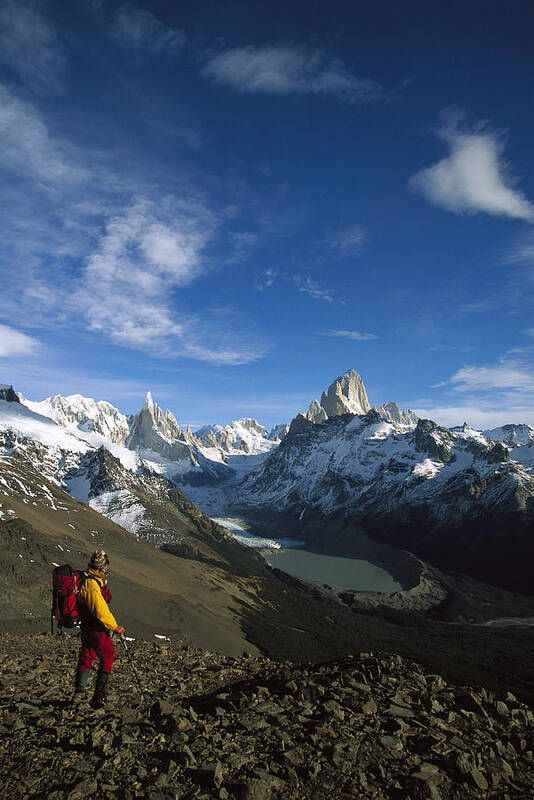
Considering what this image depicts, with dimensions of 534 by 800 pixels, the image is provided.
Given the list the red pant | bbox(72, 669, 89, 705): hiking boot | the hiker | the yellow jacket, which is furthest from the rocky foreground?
the yellow jacket

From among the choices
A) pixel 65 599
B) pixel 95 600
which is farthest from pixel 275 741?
pixel 65 599

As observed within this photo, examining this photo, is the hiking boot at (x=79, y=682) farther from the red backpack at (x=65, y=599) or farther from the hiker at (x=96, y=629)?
the red backpack at (x=65, y=599)

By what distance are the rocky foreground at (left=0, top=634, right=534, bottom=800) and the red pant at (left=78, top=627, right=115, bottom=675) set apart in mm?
1158

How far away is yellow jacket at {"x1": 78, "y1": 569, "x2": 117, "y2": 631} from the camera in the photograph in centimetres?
1295

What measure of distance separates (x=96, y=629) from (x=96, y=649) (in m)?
0.60

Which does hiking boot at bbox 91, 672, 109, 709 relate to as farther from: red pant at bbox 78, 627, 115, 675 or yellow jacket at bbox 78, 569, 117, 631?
yellow jacket at bbox 78, 569, 117, 631

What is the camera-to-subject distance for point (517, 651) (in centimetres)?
14162

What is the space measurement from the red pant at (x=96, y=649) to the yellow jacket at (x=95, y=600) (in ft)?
1.22

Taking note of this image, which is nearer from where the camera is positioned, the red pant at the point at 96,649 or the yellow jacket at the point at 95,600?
the yellow jacket at the point at 95,600

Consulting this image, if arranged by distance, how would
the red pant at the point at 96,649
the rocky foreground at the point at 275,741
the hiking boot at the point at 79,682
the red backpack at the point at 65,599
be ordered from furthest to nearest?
1. the hiking boot at the point at 79,682
2. the red pant at the point at 96,649
3. the red backpack at the point at 65,599
4. the rocky foreground at the point at 275,741

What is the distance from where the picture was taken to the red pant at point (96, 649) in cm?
1305

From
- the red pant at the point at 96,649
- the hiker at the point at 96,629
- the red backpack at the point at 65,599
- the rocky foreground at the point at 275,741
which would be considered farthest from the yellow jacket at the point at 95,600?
the rocky foreground at the point at 275,741

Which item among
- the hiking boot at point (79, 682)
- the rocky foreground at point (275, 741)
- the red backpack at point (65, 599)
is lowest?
the hiking boot at point (79, 682)

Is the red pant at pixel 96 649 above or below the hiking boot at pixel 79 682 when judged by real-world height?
above
